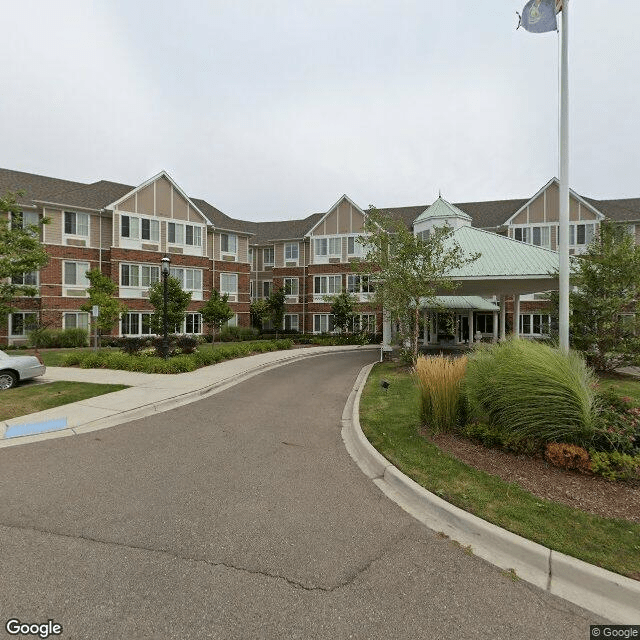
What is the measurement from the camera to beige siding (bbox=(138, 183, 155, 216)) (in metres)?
29.3

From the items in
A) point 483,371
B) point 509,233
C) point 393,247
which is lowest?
point 483,371

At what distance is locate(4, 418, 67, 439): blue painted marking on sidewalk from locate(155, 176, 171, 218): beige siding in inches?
1019

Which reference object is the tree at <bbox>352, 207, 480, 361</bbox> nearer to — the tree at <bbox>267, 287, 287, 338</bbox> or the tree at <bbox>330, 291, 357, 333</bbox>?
the tree at <bbox>330, 291, 357, 333</bbox>

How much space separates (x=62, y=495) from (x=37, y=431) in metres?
3.58

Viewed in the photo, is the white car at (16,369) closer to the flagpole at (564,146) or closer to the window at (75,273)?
the flagpole at (564,146)

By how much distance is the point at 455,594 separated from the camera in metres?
3.01

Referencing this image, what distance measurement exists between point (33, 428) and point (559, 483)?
9.52 m

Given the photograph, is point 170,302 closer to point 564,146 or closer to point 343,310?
point 343,310

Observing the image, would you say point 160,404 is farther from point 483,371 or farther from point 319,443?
point 483,371

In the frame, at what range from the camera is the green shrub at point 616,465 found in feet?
15.9

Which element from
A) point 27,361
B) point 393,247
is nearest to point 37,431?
point 27,361

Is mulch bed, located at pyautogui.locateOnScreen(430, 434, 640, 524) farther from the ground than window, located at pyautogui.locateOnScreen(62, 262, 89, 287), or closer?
closer

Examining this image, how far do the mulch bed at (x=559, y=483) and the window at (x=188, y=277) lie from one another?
29041 mm

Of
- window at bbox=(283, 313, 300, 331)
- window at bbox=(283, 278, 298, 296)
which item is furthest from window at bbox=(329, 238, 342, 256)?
window at bbox=(283, 313, 300, 331)
